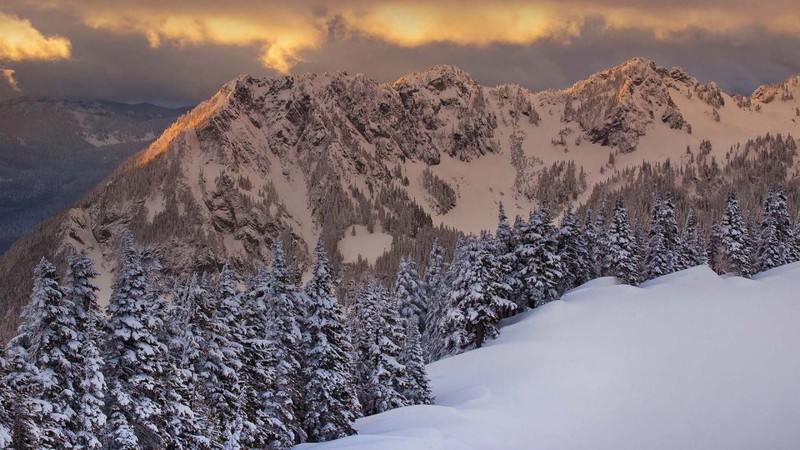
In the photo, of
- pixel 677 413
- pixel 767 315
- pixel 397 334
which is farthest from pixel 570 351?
pixel 767 315

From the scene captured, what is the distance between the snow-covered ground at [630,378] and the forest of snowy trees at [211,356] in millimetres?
3052

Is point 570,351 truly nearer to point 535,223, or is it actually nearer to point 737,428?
point 737,428

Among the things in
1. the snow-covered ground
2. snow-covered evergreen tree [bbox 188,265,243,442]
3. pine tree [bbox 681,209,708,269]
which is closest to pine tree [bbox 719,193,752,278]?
pine tree [bbox 681,209,708,269]

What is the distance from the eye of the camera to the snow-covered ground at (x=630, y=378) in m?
31.5

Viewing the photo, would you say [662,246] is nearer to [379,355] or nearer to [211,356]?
[379,355]

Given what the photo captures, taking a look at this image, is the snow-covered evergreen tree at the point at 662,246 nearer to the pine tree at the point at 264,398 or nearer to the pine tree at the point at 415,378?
the pine tree at the point at 415,378

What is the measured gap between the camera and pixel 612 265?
68.2 metres

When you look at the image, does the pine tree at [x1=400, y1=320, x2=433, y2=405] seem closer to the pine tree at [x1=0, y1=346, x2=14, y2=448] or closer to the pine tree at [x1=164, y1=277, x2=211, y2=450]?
the pine tree at [x1=164, y1=277, x2=211, y2=450]

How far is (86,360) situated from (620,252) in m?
57.4

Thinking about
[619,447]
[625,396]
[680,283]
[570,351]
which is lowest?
[619,447]

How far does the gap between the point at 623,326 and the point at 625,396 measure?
10797mm

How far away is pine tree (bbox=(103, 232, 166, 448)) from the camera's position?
23875 millimetres

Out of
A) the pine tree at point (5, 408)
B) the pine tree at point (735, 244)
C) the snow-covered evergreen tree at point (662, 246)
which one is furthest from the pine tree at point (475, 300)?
the pine tree at point (735, 244)

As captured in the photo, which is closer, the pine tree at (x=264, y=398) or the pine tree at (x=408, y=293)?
the pine tree at (x=264, y=398)
